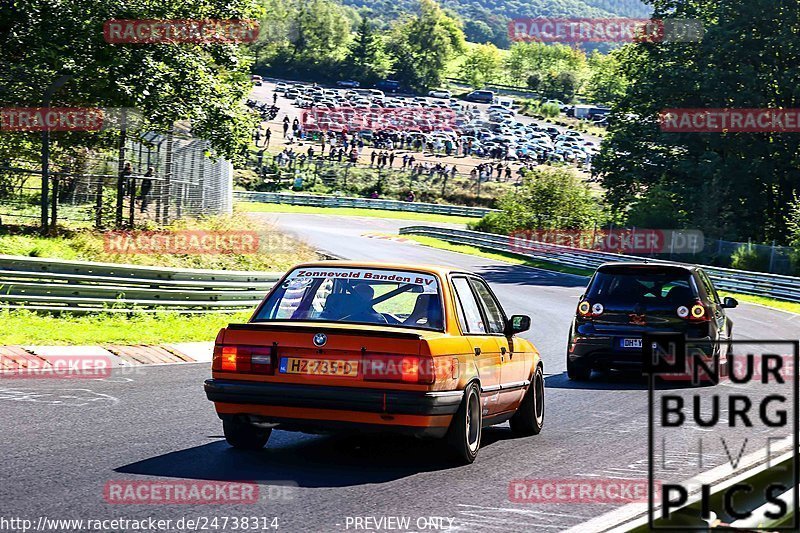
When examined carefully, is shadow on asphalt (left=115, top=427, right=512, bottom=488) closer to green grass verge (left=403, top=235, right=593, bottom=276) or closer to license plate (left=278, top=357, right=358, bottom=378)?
license plate (left=278, top=357, right=358, bottom=378)

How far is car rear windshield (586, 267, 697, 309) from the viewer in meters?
14.4

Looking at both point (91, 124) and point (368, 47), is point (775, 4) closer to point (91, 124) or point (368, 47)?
point (91, 124)

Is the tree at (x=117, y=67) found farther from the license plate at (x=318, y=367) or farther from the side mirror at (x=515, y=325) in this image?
the license plate at (x=318, y=367)

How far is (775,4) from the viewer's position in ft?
158

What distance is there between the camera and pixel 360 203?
238 ft

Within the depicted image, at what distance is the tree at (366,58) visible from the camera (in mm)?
145750

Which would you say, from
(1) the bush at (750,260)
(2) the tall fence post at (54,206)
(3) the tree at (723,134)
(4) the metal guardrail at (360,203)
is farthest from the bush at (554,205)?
(2) the tall fence post at (54,206)

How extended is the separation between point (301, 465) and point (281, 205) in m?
61.2

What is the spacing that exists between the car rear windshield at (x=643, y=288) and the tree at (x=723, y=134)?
1341 inches

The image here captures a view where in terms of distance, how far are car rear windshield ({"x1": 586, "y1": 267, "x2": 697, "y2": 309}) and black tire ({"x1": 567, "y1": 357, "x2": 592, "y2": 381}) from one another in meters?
0.88

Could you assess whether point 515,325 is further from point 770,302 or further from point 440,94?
point 440,94

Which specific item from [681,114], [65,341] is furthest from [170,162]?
[681,114]

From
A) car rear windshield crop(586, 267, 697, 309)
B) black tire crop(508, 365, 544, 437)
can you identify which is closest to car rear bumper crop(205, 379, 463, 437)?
black tire crop(508, 365, 544, 437)

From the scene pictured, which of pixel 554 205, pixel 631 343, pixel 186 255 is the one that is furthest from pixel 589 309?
pixel 554 205
